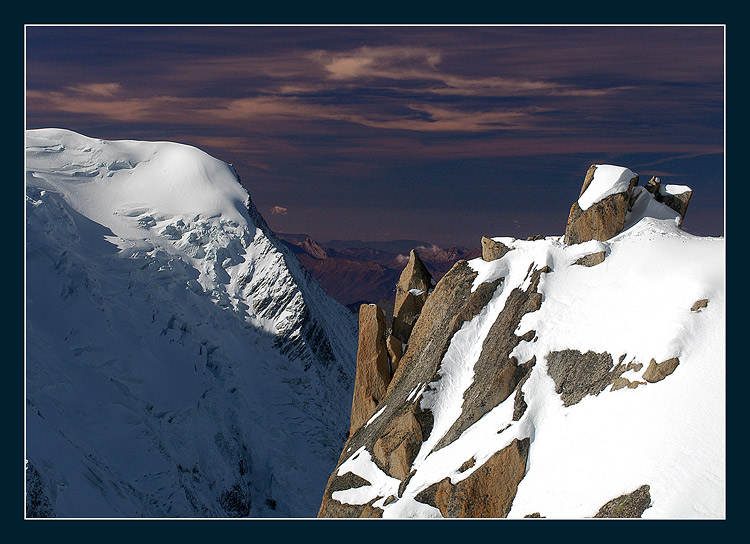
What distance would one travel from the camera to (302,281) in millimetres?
183375

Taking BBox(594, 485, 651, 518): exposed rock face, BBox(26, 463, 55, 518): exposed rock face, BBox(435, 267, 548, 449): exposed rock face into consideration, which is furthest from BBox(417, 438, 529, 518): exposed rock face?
BBox(26, 463, 55, 518): exposed rock face

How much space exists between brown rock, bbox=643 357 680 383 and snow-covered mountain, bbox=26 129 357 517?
44.6 metres

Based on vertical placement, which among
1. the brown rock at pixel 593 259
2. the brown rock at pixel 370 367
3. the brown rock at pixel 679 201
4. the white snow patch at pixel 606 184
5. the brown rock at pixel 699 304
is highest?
the white snow patch at pixel 606 184

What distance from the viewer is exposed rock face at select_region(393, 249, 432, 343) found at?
137 feet

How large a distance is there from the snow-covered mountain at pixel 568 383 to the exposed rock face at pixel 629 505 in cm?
4

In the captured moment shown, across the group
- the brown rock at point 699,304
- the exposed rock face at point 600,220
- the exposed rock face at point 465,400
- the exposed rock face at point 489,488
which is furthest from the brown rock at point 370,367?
the brown rock at point 699,304

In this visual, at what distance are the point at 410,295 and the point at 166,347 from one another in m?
87.3

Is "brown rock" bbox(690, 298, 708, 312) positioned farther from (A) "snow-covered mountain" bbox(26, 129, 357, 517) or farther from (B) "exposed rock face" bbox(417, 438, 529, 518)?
(A) "snow-covered mountain" bbox(26, 129, 357, 517)

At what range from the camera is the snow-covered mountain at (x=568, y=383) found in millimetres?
23047

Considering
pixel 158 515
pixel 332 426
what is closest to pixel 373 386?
pixel 158 515

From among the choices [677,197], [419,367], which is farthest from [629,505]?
[677,197]

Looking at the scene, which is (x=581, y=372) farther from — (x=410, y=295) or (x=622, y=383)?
(x=410, y=295)

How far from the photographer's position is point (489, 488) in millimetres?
26531

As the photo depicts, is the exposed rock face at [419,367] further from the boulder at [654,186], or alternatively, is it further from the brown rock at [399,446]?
the boulder at [654,186]
